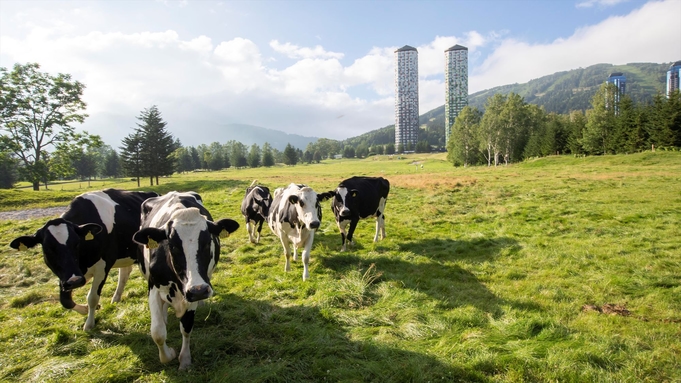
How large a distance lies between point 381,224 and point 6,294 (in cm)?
996

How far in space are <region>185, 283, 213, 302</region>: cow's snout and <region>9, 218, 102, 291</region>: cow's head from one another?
2120 millimetres

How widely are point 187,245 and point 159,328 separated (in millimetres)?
1177

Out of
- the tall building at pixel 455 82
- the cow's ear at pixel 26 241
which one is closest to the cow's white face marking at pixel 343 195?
the cow's ear at pixel 26 241

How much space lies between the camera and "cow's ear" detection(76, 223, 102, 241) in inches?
197

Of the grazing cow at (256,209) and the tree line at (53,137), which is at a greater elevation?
the tree line at (53,137)

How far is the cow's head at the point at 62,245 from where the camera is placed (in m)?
4.68

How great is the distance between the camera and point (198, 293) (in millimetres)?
3707

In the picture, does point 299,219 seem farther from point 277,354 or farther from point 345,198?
point 277,354

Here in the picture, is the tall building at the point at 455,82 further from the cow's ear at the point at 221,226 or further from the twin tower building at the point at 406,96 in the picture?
the cow's ear at the point at 221,226

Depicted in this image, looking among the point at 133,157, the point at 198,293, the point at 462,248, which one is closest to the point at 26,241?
the point at 198,293

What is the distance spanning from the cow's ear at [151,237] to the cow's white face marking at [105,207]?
222 cm

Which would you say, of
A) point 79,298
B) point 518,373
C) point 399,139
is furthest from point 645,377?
point 399,139

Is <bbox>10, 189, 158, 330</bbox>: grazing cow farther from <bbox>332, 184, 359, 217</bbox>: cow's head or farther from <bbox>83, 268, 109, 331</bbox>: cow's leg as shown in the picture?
<bbox>332, 184, 359, 217</bbox>: cow's head

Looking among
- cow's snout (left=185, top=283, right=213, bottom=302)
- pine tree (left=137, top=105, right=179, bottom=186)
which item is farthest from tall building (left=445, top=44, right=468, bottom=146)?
cow's snout (left=185, top=283, right=213, bottom=302)
